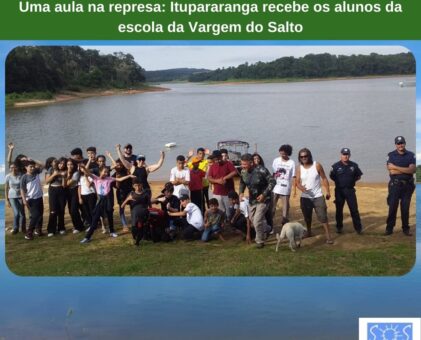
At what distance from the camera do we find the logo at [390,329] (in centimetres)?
567

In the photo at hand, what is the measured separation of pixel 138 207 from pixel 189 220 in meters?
0.74

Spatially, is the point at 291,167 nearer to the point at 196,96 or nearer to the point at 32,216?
the point at 196,96

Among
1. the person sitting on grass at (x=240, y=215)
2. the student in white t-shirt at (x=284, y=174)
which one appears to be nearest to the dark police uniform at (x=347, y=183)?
the student in white t-shirt at (x=284, y=174)

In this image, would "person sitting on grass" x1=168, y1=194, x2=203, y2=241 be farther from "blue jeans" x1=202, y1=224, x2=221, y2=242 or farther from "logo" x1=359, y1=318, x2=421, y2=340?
"logo" x1=359, y1=318, x2=421, y2=340

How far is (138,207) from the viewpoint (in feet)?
23.8

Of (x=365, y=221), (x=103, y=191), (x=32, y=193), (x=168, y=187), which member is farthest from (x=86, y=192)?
(x=365, y=221)

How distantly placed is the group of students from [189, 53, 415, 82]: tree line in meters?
1.08

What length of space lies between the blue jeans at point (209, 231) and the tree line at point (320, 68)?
2016 mm

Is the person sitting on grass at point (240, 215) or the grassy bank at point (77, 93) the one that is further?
the person sitting on grass at point (240, 215)

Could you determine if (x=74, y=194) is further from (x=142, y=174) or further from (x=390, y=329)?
(x=390, y=329)

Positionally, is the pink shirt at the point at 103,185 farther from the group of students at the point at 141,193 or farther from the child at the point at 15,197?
the child at the point at 15,197

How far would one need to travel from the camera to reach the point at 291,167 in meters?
7.25

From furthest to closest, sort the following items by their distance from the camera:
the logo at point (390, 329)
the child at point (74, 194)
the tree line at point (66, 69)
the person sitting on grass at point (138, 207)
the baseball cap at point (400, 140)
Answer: the child at point (74, 194) → the person sitting on grass at point (138, 207) → the baseball cap at point (400, 140) → the tree line at point (66, 69) → the logo at point (390, 329)
